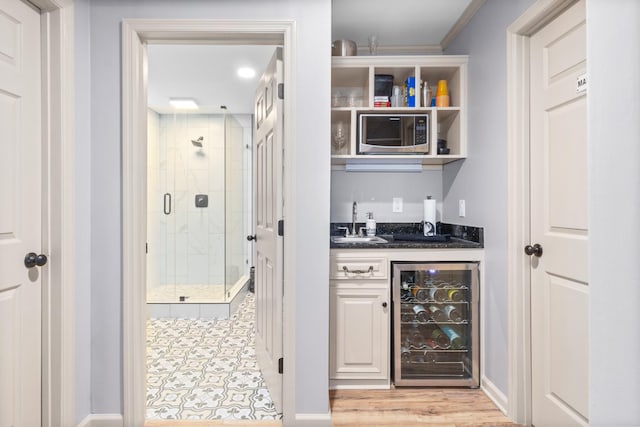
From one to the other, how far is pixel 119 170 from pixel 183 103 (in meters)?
2.66

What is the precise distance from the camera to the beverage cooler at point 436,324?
7.57 feet

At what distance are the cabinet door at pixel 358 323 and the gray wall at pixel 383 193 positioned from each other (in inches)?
32.3

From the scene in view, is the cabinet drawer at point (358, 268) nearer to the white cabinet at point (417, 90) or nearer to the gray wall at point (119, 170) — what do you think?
the gray wall at point (119, 170)

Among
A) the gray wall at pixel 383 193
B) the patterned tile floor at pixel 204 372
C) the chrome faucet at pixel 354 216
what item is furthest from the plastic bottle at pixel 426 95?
the patterned tile floor at pixel 204 372

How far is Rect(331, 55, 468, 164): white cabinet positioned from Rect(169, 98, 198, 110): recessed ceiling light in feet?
7.14

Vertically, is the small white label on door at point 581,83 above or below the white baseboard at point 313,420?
above

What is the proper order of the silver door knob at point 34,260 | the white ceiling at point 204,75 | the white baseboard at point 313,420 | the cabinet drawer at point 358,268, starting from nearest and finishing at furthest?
1. the silver door knob at point 34,260
2. the white baseboard at point 313,420
3. the cabinet drawer at point 358,268
4. the white ceiling at point 204,75

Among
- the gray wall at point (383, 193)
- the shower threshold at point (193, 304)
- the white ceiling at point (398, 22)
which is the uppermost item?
the white ceiling at point (398, 22)

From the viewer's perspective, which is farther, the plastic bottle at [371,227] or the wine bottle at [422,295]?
the plastic bottle at [371,227]

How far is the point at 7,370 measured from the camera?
144cm

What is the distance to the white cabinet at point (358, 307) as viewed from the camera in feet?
7.42

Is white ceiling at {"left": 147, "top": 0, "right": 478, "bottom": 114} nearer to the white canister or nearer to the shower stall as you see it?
the shower stall

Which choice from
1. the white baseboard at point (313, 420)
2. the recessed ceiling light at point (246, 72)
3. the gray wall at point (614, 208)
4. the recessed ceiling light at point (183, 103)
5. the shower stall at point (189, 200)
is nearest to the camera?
the gray wall at point (614, 208)

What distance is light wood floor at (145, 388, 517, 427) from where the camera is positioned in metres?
1.94
